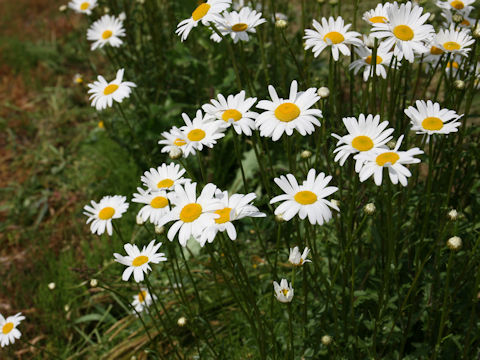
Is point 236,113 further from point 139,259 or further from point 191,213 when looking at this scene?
point 139,259

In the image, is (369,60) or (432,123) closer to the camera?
(432,123)

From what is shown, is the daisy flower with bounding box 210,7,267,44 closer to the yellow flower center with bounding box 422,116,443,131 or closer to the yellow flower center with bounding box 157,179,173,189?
the yellow flower center with bounding box 157,179,173,189

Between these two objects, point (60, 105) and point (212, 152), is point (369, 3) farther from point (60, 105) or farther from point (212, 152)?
point (60, 105)

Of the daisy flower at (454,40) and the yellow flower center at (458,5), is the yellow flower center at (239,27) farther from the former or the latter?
the yellow flower center at (458,5)

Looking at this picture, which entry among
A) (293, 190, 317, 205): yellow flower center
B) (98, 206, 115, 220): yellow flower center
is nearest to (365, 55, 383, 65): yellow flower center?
(293, 190, 317, 205): yellow flower center

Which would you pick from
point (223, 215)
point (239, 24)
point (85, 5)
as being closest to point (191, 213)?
point (223, 215)

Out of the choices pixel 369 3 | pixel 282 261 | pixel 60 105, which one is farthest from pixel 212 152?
pixel 369 3
